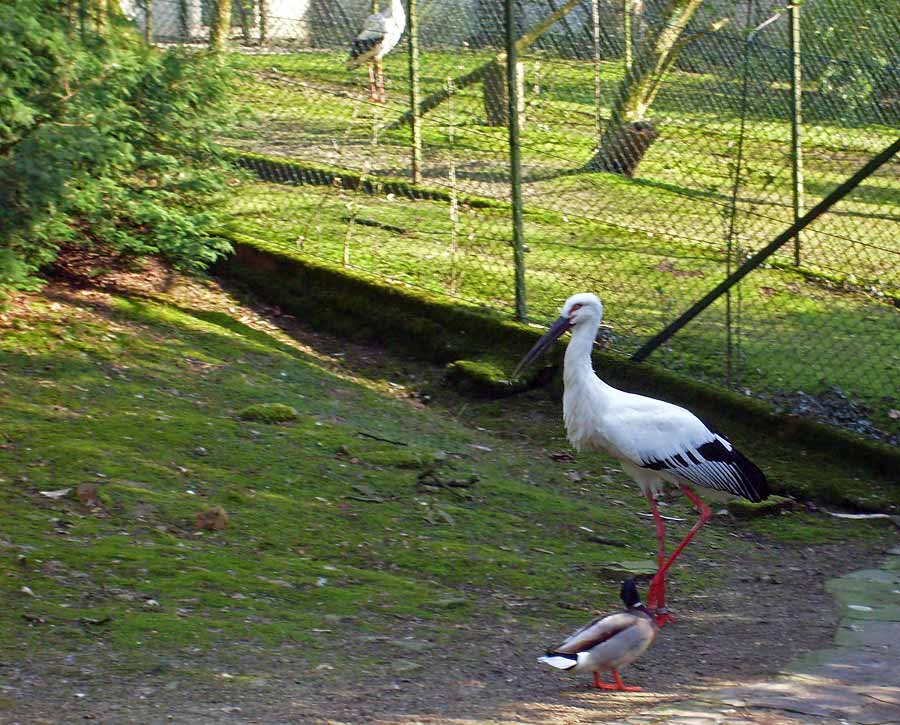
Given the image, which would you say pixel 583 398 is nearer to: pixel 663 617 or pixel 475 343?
pixel 663 617

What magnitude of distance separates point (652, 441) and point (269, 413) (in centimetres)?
257

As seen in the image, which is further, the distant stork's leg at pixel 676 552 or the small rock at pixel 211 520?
the distant stork's leg at pixel 676 552

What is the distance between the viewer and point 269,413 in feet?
26.1

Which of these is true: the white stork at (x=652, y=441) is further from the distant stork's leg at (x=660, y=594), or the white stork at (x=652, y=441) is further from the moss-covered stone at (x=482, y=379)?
the moss-covered stone at (x=482, y=379)

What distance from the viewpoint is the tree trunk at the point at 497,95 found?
10.5 m

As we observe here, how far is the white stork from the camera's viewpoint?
267 inches

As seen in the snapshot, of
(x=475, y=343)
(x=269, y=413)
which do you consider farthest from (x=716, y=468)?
(x=475, y=343)

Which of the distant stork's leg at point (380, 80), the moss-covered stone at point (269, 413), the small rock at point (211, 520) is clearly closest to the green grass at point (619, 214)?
the distant stork's leg at point (380, 80)

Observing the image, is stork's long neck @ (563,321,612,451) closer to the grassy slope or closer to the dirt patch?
the grassy slope

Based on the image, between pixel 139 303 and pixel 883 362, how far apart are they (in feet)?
18.4

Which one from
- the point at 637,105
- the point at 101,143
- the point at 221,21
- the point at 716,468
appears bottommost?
the point at 716,468

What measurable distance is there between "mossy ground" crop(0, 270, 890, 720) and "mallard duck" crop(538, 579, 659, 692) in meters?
0.65

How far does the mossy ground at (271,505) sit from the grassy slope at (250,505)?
2 centimetres

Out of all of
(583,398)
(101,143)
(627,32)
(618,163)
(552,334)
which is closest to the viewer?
(583,398)
